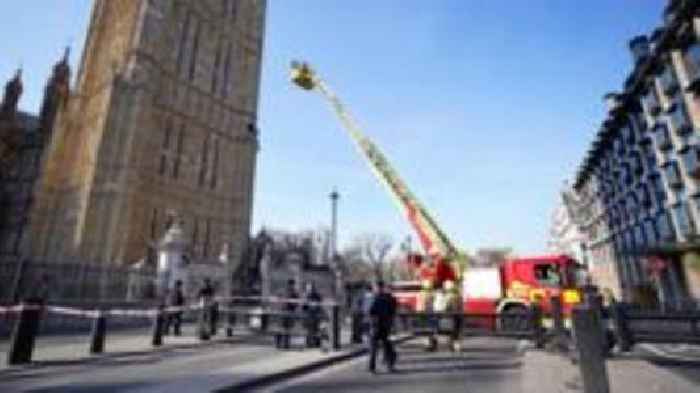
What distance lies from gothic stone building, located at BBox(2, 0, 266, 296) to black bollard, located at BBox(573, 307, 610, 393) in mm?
33304

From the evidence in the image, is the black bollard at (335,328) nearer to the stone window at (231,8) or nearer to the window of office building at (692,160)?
the window of office building at (692,160)

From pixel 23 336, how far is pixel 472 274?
16.4 metres

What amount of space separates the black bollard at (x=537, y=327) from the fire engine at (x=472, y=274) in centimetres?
395

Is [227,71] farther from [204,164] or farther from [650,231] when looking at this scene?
[650,231]

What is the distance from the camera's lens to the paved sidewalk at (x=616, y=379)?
598cm

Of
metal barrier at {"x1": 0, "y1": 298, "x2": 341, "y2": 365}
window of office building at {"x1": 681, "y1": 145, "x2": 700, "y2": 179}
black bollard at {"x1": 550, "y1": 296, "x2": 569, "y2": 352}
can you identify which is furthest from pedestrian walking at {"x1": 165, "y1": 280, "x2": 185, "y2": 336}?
window of office building at {"x1": 681, "y1": 145, "x2": 700, "y2": 179}

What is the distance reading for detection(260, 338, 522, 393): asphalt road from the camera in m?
7.60

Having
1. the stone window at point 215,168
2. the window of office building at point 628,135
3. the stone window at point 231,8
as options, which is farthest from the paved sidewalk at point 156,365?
the stone window at point 231,8

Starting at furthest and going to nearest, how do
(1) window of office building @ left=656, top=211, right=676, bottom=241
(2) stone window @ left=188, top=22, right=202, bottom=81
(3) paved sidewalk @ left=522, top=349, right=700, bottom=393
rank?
(2) stone window @ left=188, top=22, right=202, bottom=81, (1) window of office building @ left=656, top=211, right=676, bottom=241, (3) paved sidewalk @ left=522, top=349, right=700, bottom=393

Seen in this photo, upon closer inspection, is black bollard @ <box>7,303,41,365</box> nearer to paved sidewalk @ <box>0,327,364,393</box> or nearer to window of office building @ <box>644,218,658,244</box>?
paved sidewalk @ <box>0,327,364,393</box>

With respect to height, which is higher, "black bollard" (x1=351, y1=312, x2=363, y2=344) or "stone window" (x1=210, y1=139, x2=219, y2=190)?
"stone window" (x1=210, y1=139, x2=219, y2=190)

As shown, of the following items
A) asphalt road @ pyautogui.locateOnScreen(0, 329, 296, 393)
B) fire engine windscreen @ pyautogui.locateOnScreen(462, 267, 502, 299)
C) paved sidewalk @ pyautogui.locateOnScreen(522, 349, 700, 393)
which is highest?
fire engine windscreen @ pyautogui.locateOnScreen(462, 267, 502, 299)

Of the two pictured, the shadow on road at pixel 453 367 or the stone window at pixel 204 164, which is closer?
the shadow on road at pixel 453 367

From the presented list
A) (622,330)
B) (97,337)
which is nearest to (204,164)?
(97,337)
